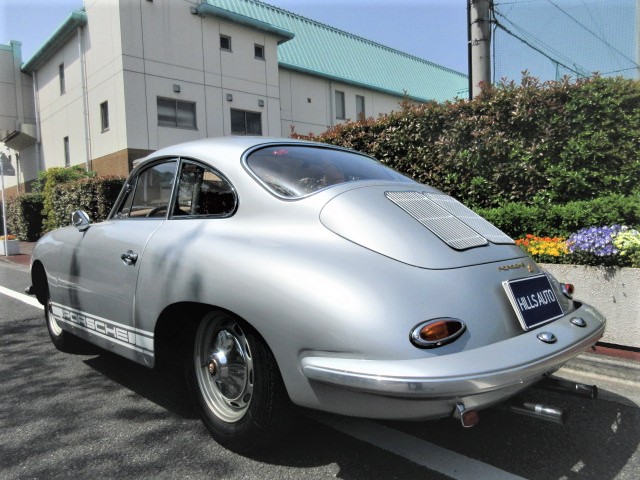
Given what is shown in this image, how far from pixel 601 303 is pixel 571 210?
1.22m

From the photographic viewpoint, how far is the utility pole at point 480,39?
7.02 m

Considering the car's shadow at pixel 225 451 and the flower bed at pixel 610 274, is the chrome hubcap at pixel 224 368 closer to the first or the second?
the car's shadow at pixel 225 451

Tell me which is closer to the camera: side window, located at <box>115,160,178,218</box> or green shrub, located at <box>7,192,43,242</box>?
side window, located at <box>115,160,178,218</box>

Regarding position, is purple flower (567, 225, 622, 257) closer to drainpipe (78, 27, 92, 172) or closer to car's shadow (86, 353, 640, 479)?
car's shadow (86, 353, 640, 479)

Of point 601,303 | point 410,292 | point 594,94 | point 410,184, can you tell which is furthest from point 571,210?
point 410,292

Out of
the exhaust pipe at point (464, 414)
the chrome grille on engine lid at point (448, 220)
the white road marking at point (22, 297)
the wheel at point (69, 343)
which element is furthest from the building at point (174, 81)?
the exhaust pipe at point (464, 414)

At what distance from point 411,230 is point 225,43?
18953 mm

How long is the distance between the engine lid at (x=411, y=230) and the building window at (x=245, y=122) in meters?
17.5

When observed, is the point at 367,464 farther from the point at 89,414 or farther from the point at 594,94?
the point at 594,94

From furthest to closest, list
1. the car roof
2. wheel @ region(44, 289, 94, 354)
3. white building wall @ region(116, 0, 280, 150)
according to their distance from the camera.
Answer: white building wall @ region(116, 0, 280, 150) → wheel @ region(44, 289, 94, 354) → the car roof

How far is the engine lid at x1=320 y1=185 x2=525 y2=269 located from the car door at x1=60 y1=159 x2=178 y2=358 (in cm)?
136

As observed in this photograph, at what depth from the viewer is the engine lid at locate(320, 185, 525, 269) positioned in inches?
91.0

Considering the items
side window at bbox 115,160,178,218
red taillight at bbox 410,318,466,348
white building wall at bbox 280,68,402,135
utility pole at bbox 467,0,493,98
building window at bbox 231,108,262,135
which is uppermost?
white building wall at bbox 280,68,402,135

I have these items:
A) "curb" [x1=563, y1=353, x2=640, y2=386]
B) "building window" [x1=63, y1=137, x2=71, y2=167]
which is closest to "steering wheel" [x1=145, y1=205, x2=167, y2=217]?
"curb" [x1=563, y1=353, x2=640, y2=386]
